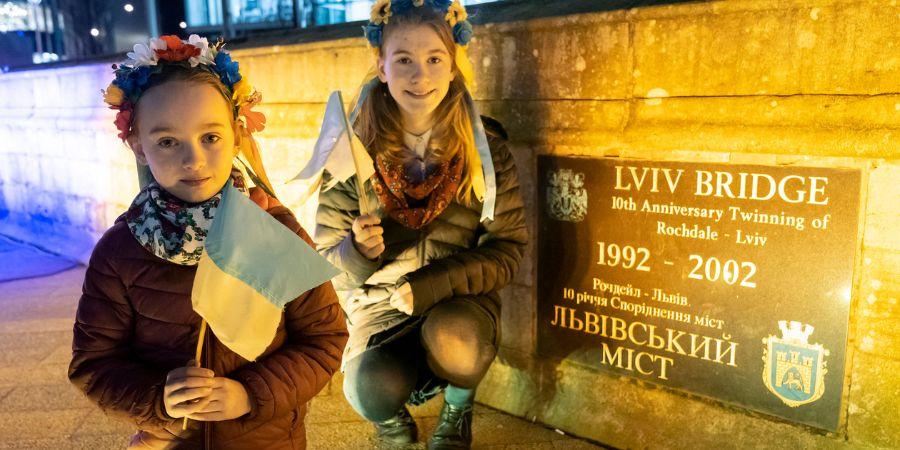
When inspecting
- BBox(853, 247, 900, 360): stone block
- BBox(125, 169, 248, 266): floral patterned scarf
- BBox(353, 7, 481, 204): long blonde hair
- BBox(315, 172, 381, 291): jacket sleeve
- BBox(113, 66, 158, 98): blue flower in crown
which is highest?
BBox(113, 66, 158, 98): blue flower in crown

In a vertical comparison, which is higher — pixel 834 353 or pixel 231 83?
pixel 231 83

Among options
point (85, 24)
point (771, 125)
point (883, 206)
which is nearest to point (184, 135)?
point (771, 125)

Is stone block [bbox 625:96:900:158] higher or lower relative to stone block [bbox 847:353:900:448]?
higher

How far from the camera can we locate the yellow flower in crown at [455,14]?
9.18 feet

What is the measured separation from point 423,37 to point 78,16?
19959 millimetres

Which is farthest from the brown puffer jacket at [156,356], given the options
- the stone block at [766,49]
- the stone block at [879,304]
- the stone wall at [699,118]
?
the stone block at [879,304]

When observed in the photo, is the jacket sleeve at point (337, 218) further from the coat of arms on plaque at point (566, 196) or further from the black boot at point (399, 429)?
the coat of arms on plaque at point (566, 196)

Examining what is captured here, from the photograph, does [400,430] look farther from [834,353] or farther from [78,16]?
[78,16]

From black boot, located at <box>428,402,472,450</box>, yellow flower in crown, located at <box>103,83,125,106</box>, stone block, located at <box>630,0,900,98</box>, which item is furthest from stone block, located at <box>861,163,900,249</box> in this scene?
yellow flower in crown, located at <box>103,83,125,106</box>

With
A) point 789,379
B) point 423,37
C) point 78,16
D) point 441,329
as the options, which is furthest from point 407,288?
point 78,16

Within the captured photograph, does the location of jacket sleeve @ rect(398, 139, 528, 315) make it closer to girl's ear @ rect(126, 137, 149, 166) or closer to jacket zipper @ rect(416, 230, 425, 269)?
jacket zipper @ rect(416, 230, 425, 269)

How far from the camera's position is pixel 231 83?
2.02 m

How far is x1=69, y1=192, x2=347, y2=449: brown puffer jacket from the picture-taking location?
6.25 feet

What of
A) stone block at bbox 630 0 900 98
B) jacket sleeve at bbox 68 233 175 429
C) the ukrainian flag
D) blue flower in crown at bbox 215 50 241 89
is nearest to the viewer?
the ukrainian flag
